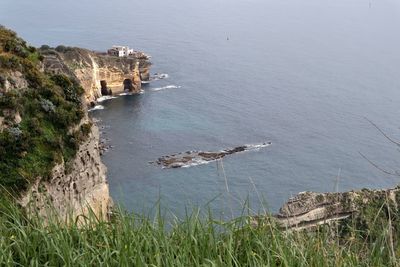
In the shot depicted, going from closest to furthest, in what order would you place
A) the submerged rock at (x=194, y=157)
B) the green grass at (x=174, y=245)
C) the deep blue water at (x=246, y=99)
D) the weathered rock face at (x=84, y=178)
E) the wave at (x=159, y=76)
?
the green grass at (x=174, y=245), the weathered rock face at (x=84, y=178), the deep blue water at (x=246, y=99), the submerged rock at (x=194, y=157), the wave at (x=159, y=76)

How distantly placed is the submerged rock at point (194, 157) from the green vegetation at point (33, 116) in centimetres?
2655

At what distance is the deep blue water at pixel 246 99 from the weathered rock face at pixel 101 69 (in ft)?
7.90

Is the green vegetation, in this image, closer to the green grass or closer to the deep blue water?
the deep blue water

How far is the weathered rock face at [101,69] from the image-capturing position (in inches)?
2717

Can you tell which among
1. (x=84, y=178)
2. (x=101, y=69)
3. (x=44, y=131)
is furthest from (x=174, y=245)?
(x=101, y=69)

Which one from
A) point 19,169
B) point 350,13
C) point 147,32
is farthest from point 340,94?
point 350,13

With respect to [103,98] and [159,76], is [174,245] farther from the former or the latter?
[159,76]

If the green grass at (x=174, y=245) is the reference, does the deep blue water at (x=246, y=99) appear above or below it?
below

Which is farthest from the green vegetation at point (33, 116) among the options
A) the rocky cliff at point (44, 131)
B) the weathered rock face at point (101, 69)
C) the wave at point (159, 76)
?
the wave at point (159, 76)

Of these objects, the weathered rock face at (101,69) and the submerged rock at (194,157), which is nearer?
the submerged rock at (194,157)

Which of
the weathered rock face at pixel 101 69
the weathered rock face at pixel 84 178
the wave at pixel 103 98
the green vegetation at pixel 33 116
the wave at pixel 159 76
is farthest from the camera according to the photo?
the wave at pixel 159 76

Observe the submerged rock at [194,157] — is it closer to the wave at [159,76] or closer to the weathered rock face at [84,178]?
the weathered rock face at [84,178]

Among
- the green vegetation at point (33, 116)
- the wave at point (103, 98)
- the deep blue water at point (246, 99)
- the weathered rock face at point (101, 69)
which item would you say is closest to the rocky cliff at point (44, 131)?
the green vegetation at point (33, 116)

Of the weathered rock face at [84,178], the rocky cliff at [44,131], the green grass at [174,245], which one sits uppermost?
the green grass at [174,245]
